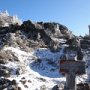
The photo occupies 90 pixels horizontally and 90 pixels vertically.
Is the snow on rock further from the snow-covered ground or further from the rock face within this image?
the rock face

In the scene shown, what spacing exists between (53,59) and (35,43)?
8417 mm

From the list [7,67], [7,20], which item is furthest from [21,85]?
[7,20]

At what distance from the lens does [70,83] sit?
918 cm

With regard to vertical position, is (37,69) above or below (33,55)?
below

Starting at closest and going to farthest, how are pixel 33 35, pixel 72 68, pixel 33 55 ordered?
pixel 72 68 → pixel 33 55 → pixel 33 35

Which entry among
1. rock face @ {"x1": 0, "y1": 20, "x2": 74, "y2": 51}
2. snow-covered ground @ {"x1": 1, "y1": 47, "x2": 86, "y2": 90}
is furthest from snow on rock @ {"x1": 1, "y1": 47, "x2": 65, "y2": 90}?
rock face @ {"x1": 0, "y1": 20, "x2": 74, "y2": 51}

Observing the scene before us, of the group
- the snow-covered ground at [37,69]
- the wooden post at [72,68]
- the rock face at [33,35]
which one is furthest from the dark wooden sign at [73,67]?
the rock face at [33,35]

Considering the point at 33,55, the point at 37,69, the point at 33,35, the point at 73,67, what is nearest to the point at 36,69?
the point at 37,69

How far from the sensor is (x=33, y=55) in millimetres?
56406

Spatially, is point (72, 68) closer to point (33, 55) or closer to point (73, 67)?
point (73, 67)

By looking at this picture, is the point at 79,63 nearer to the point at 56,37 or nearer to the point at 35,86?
the point at 35,86

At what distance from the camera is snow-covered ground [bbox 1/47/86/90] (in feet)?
143

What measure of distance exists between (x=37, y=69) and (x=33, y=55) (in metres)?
5.82

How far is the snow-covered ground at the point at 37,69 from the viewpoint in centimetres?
4366
